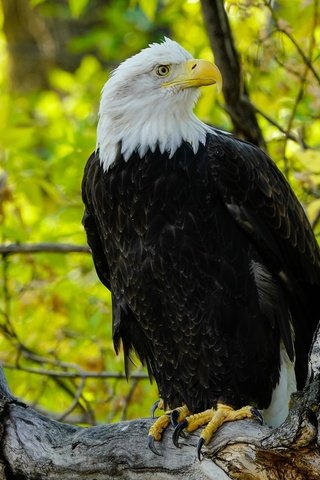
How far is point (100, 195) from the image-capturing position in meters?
4.52

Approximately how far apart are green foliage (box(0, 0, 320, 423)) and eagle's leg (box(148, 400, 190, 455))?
3.65 feet

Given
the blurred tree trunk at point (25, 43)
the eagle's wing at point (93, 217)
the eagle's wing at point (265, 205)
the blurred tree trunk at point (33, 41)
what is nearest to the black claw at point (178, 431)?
the eagle's wing at point (265, 205)

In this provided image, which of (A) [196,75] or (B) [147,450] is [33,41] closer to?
(A) [196,75]

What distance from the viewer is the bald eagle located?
4.36 meters

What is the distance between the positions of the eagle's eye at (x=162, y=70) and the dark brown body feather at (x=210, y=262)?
14.3 inches

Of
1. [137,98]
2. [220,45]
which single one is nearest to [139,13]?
[220,45]

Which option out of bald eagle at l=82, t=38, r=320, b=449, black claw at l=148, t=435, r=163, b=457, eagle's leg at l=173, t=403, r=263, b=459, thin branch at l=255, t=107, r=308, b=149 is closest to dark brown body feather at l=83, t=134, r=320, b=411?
bald eagle at l=82, t=38, r=320, b=449

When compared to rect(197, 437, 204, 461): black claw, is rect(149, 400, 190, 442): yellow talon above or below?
above

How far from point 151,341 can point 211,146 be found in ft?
3.26

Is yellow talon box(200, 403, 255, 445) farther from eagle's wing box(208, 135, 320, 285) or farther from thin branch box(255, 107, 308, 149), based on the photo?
thin branch box(255, 107, 308, 149)

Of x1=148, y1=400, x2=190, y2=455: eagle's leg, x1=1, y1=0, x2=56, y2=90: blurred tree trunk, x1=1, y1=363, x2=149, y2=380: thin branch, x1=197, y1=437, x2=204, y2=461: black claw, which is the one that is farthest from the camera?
x1=1, y1=0, x2=56, y2=90: blurred tree trunk

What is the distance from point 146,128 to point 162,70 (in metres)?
0.28

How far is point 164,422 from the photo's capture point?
13.3 feet

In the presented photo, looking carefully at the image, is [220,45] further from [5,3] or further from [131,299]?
[5,3]
